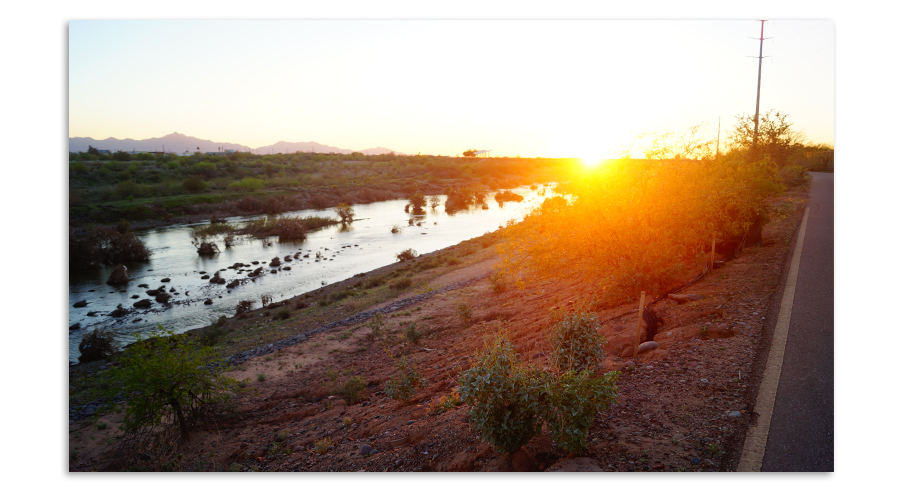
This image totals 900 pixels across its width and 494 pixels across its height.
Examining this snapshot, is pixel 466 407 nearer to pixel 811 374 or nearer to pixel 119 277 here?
pixel 811 374

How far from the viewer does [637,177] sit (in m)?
8.47

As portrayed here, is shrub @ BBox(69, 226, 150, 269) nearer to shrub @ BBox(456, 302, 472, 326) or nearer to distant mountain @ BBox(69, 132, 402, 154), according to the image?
distant mountain @ BBox(69, 132, 402, 154)

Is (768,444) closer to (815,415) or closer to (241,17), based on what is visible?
(815,415)

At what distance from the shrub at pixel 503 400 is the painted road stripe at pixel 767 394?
2.15 m

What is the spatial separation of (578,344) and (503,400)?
235cm

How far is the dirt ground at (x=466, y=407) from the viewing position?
4750 millimetres

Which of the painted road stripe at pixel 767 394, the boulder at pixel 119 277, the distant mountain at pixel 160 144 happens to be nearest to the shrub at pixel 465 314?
the distant mountain at pixel 160 144

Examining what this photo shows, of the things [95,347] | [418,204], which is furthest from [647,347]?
[418,204]

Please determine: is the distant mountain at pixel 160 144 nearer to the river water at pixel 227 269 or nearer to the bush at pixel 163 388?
the river water at pixel 227 269

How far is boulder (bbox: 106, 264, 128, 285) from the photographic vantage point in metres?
15.3

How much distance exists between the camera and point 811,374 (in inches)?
224
